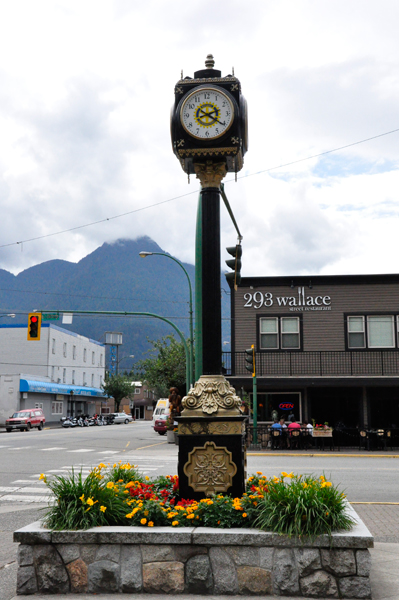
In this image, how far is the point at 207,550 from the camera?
5547mm

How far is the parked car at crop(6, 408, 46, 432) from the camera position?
154ft

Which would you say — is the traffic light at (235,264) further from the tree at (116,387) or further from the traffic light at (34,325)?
the tree at (116,387)

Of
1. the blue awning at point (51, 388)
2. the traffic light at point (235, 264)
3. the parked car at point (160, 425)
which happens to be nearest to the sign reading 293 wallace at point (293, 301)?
the parked car at point (160, 425)

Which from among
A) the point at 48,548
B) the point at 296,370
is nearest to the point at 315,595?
the point at 48,548

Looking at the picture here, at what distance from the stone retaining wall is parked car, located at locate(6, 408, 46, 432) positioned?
43.6 metres

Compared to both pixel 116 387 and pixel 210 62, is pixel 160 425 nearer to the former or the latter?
pixel 210 62

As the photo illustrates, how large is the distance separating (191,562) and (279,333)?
23.4m

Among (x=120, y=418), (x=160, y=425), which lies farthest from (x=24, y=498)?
(x=120, y=418)

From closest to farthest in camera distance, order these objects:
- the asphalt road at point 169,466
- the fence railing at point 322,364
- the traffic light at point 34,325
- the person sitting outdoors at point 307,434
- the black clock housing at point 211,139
→ the black clock housing at point 211,139, the asphalt road at point 169,466, the person sitting outdoors at point 307,434, the traffic light at point 34,325, the fence railing at point 322,364

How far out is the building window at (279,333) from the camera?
2855cm

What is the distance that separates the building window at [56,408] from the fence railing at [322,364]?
140 feet

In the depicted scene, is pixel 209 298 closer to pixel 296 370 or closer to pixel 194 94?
pixel 194 94

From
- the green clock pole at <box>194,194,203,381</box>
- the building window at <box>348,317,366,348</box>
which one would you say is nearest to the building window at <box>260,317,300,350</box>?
the building window at <box>348,317,366,348</box>

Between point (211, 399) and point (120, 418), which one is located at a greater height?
point (211, 399)
